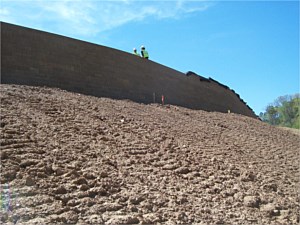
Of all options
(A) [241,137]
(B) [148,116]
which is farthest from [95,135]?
(A) [241,137]

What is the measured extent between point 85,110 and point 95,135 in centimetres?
166

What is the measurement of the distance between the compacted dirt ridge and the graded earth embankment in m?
0.95

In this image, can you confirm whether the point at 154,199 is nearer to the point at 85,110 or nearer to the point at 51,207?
the point at 51,207

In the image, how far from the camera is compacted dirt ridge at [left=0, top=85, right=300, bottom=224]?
4340mm

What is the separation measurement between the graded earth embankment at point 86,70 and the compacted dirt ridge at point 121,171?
95cm

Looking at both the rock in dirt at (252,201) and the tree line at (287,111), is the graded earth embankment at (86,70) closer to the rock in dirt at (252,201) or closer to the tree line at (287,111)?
the rock in dirt at (252,201)

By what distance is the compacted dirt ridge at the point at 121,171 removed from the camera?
434 cm

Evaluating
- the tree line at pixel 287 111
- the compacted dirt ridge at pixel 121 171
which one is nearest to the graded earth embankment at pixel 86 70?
the compacted dirt ridge at pixel 121 171

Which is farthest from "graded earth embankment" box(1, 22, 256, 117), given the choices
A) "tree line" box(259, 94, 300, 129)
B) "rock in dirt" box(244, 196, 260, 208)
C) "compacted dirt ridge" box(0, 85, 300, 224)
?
"tree line" box(259, 94, 300, 129)

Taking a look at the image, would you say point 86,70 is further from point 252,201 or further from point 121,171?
point 252,201

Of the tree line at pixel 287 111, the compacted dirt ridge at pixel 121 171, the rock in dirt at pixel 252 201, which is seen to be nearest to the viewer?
the compacted dirt ridge at pixel 121 171

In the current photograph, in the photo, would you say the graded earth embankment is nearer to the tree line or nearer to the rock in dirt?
the rock in dirt

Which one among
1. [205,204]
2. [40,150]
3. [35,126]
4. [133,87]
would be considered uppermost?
[133,87]

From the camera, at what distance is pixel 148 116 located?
32.1ft
